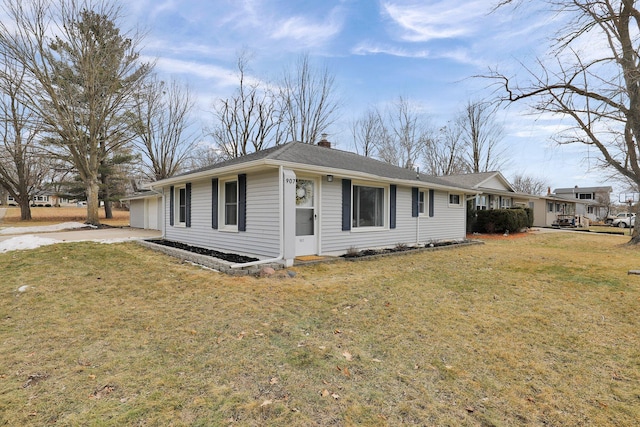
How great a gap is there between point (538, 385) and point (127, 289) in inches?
236

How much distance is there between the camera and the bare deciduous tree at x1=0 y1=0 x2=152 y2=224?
607 inches

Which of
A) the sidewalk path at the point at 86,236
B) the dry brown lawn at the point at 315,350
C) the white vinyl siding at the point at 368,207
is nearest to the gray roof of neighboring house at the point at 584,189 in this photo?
the white vinyl siding at the point at 368,207

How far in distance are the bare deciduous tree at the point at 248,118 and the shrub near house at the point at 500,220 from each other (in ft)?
51.7

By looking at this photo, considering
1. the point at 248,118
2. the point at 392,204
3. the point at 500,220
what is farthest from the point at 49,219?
the point at 500,220

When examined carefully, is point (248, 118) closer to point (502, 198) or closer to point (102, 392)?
point (502, 198)

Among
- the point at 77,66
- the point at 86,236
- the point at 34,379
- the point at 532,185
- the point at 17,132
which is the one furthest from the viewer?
the point at 532,185

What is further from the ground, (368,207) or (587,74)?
(587,74)

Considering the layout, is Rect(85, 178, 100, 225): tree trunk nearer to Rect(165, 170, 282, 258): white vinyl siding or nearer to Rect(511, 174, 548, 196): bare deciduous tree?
Rect(165, 170, 282, 258): white vinyl siding

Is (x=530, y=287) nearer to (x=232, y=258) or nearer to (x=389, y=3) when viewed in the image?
(x=232, y=258)

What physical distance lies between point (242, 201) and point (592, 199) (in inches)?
2386

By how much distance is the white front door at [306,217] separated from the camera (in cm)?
792

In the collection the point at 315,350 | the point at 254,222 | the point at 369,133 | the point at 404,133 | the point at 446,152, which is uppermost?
the point at 404,133

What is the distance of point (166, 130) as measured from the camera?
24.7 metres

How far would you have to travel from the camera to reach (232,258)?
7.77m
